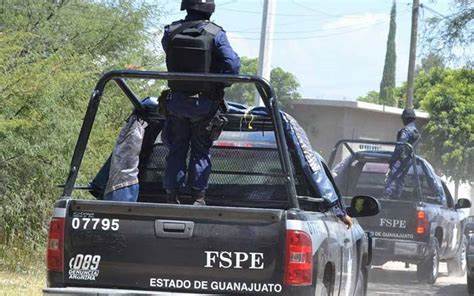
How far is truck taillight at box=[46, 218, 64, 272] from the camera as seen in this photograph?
19.8ft

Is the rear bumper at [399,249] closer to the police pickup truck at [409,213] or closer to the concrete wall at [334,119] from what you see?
the police pickup truck at [409,213]

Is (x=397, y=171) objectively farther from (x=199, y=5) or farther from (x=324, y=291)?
(x=324, y=291)

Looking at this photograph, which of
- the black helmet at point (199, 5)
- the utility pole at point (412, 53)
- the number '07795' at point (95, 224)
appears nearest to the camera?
the number '07795' at point (95, 224)

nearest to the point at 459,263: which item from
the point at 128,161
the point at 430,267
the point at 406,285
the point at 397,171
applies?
the point at 430,267

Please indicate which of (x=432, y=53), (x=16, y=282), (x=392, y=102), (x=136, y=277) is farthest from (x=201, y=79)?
(x=392, y=102)

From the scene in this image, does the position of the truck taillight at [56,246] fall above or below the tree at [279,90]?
below

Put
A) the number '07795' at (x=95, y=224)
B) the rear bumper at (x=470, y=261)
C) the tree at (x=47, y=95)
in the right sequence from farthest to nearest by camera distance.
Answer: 1. the rear bumper at (x=470, y=261)
2. the tree at (x=47, y=95)
3. the number '07795' at (x=95, y=224)

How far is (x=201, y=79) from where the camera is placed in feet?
20.3

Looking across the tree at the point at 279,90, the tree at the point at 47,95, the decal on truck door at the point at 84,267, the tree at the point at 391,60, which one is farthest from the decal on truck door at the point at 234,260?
the tree at the point at 391,60

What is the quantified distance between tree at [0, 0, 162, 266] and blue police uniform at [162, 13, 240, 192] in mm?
4649

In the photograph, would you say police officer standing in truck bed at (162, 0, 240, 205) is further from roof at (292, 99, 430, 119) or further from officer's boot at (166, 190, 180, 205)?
roof at (292, 99, 430, 119)

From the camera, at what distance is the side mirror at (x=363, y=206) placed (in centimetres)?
775

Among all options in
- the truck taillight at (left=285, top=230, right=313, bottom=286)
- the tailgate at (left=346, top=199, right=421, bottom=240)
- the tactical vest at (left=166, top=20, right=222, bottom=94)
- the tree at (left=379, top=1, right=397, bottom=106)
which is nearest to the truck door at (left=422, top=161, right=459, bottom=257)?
the tailgate at (left=346, top=199, right=421, bottom=240)

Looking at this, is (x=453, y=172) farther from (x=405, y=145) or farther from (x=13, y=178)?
(x=13, y=178)
